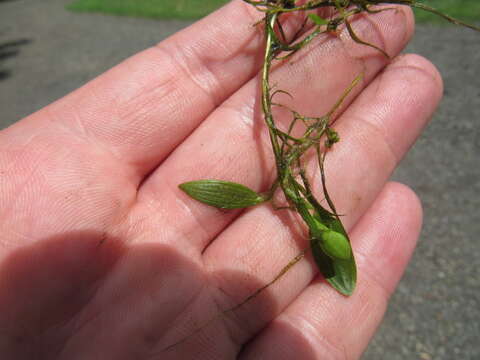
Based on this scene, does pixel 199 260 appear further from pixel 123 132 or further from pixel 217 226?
pixel 123 132

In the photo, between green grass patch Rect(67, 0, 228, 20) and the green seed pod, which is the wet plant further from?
green grass patch Rect(67, 0, 228, 20)

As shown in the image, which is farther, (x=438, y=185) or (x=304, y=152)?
(x=438, y=185)

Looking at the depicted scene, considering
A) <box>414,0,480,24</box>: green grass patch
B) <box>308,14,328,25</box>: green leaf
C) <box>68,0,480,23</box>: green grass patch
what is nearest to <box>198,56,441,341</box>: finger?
<box>308,14,328,25</box>: green leaf

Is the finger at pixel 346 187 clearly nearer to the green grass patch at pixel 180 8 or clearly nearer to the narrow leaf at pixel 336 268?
the narrow leaf at pixel 336 268

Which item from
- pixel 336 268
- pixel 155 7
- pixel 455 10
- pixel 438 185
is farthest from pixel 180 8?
pixel 336 268

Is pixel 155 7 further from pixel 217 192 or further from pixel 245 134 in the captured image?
pixel 217 192

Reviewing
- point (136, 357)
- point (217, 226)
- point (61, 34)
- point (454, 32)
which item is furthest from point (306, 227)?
point (61, 34)
